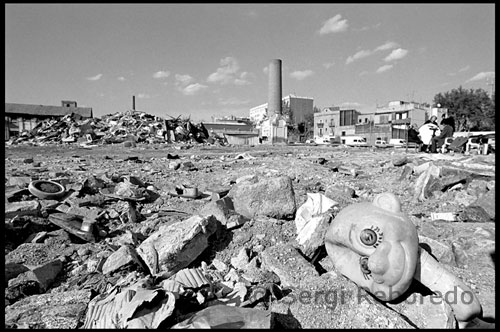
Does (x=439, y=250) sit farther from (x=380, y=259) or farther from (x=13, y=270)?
(x=13, y=270)

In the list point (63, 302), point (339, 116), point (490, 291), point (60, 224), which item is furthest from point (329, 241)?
point (339, 116)

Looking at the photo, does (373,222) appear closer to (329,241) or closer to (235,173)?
(329,241)

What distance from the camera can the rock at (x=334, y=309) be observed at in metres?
1.42

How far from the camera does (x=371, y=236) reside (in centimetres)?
147

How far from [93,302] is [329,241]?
54.5 inches

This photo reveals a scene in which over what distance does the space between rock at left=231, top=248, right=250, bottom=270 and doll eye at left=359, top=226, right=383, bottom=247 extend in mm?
903

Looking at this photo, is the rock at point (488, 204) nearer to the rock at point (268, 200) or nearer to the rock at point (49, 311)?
the rock at point (268, 200)

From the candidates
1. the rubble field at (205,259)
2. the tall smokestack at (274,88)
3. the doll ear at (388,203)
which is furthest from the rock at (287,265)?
the tall smokestack at (274,88)

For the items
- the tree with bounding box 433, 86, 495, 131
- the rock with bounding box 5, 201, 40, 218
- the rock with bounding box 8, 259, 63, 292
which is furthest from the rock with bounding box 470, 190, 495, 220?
the tree with bounding box 433, 86, 495, 131

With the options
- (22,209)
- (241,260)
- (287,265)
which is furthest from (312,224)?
(22,209)

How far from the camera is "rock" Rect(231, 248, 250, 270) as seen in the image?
2041 mm

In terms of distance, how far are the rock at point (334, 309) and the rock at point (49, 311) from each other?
3.44 ft

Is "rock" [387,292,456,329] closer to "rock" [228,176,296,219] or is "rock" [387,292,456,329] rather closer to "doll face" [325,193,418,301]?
"doll face" [325,193,418,301]

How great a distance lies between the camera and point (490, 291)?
177 cm
